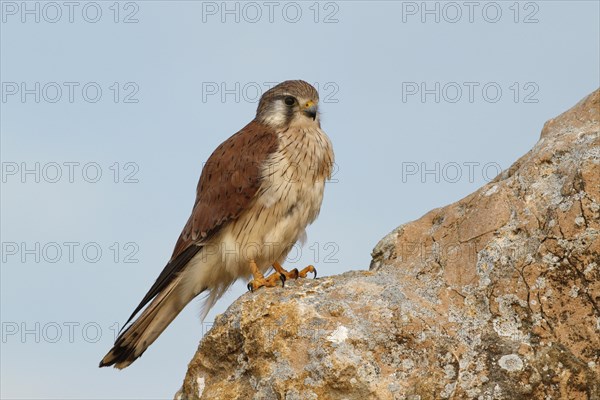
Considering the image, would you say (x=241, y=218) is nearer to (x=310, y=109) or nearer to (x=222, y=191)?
(x=222, y=191)

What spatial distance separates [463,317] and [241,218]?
7.46 ft

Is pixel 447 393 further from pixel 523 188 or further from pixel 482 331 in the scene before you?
pixel 523 188

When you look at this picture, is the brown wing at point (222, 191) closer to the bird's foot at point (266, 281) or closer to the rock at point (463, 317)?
the bird's foot at point (266, 281)

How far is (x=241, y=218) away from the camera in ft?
17.5

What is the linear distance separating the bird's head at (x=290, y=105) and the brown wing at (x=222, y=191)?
15cm

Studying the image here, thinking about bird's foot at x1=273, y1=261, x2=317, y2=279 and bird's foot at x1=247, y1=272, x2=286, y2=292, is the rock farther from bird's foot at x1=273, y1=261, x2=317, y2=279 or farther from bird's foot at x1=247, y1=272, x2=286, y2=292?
bird's foot at x1=273, y1=261, x2=317, y2=279

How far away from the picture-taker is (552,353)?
3125 mm

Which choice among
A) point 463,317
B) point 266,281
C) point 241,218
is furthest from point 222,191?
point 463,317

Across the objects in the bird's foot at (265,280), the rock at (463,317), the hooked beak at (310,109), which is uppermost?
the hooked beak at (310,109)

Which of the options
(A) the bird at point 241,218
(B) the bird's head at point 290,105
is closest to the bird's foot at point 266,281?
(A) the bird at point 241,218

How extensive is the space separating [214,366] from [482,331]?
119cm

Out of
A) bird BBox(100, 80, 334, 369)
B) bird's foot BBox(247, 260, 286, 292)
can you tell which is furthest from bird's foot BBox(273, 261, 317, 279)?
bird BBox(100, 80, 334, 369)

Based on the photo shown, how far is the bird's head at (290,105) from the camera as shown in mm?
5699

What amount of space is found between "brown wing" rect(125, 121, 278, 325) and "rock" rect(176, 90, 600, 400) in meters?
1.57
